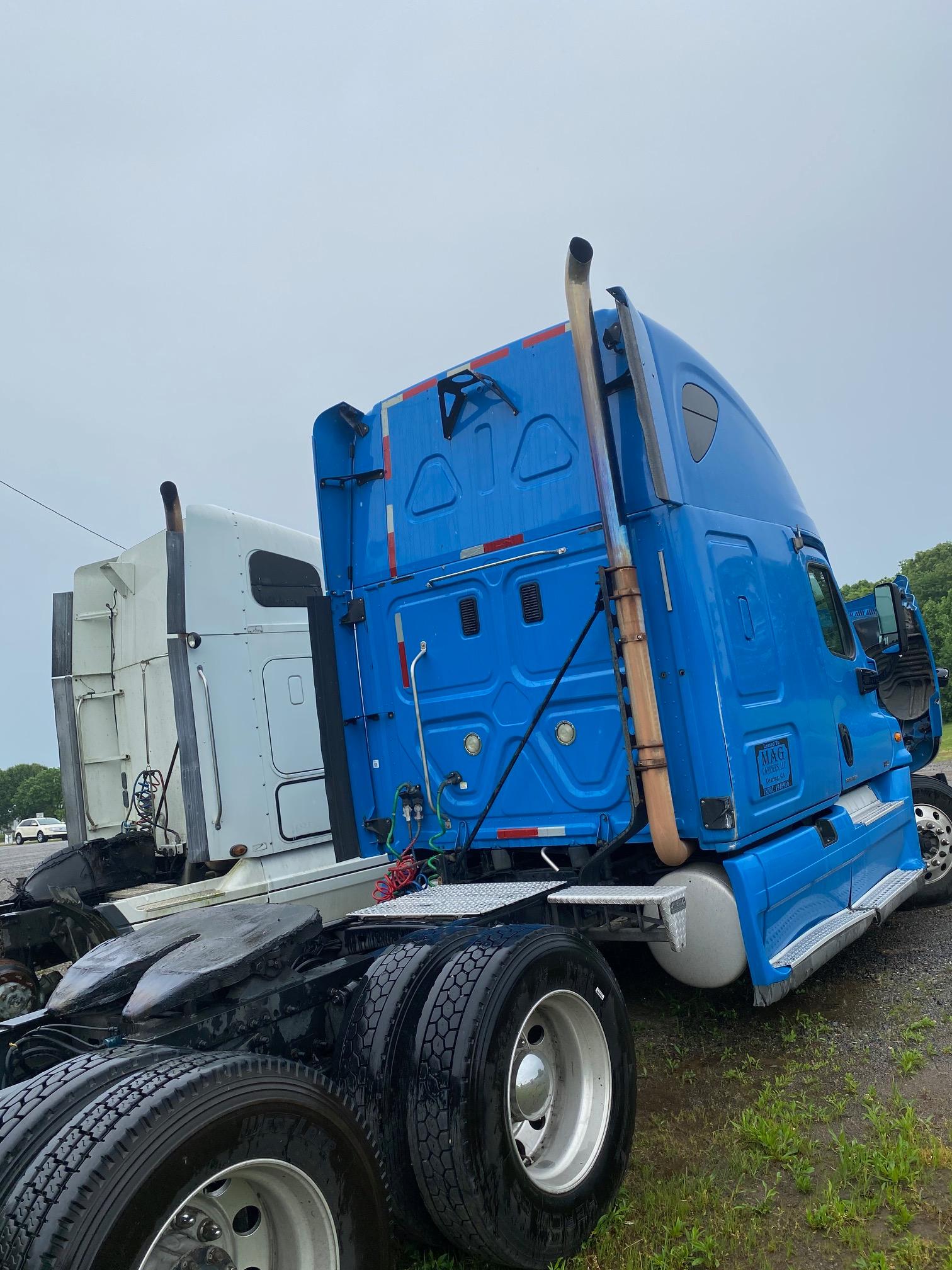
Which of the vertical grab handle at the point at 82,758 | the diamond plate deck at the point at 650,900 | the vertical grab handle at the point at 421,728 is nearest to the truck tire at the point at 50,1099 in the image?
the diamond plate deck at the point at 650,900

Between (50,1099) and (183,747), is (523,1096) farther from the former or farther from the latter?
(183,747)

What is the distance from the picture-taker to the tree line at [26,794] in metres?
71.4

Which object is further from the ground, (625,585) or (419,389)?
(419,389)

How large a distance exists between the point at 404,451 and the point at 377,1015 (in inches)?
125

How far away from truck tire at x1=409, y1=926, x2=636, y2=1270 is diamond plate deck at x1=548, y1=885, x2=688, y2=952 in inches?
13.7

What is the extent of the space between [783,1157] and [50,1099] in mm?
2464

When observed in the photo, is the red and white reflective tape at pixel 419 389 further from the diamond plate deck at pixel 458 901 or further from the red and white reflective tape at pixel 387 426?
the diamond plate deck at pixel 458 901

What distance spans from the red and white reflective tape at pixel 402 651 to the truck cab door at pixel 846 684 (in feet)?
7.39

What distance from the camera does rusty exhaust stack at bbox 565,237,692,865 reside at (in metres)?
4.04

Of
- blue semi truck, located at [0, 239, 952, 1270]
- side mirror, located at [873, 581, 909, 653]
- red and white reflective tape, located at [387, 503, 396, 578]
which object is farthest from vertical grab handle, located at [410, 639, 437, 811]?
side mirror, located at [873, 581, 909, 653]

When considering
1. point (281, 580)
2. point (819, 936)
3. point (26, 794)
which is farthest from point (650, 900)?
point (26, 794)

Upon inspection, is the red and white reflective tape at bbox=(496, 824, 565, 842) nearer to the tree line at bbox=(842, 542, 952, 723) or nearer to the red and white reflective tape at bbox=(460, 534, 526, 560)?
the red and white reflective tape at bbox=(460, 534, 526, 560)

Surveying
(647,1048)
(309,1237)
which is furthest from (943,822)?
(309,1237)

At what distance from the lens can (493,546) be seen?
4.80 metres
